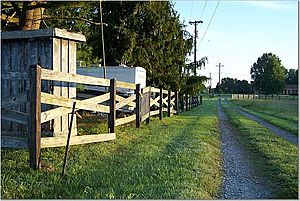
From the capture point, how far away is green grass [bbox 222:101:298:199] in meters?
6.34

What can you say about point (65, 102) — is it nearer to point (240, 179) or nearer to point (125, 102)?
point (240, 179)

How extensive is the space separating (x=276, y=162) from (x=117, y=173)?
3798 mm

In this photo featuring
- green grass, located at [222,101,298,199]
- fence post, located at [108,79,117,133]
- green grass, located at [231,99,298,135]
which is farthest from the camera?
green grass, located at [231,99,298,135]

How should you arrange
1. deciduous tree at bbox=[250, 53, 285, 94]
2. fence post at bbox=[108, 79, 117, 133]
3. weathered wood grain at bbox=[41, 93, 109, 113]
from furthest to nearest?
deciduous tree at bbox=[250, 53, 285, 94] → fence post at bbox=[108, 79, 117, 133] → weathered wood grain at bbox=[41, 93, 109, 113]

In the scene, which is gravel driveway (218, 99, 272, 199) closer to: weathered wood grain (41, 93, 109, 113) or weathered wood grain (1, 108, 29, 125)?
weathered wood grain (41, 93, 109, 113)

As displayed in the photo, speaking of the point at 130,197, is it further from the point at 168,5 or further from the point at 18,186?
the point at 168,5

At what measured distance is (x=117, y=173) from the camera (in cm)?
616

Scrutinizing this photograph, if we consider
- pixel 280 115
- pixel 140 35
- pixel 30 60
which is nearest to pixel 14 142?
pixel 30 60

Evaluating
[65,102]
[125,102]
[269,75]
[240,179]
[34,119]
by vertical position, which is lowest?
[240,179]

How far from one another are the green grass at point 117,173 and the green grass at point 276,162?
875 millimetres

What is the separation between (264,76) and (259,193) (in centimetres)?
10044

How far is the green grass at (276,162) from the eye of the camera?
6.34 meters

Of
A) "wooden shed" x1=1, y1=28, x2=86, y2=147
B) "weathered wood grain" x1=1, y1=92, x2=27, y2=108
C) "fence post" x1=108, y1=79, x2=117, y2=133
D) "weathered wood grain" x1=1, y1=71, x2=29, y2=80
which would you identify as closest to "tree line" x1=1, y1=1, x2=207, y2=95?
"fence post" x1=108, y1=79, x2=117, y2=133

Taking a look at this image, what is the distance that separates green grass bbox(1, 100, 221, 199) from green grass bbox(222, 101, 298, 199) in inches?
34.5
